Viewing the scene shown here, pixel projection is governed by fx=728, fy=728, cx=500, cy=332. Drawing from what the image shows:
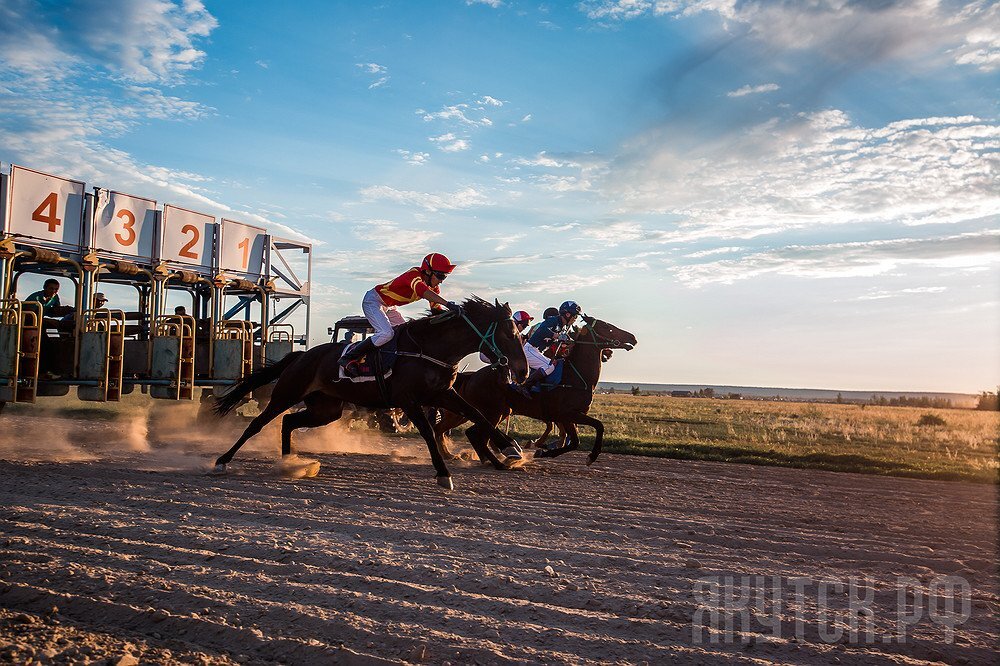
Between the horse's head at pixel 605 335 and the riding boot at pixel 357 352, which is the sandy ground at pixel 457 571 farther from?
the horse's head at pixel 605 335

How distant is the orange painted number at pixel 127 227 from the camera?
13.3m

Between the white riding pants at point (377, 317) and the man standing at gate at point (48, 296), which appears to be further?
the man standing at gate at point (48, 296)

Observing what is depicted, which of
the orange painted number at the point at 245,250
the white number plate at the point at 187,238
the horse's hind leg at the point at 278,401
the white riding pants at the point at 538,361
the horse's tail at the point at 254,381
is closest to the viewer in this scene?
the horse's hind leg at the point at 278,401

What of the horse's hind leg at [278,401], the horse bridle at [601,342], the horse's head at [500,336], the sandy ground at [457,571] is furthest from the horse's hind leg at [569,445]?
the horse's hind leg at [278,401]

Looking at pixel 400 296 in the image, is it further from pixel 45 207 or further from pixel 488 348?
pixel 45 207

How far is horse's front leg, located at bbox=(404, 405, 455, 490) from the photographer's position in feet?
27.5

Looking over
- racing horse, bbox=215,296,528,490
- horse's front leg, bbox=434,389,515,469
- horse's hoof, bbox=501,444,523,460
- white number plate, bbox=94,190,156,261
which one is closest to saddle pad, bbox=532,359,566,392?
horse's front leg, bbox=434,389,515,469

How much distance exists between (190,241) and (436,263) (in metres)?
7.99

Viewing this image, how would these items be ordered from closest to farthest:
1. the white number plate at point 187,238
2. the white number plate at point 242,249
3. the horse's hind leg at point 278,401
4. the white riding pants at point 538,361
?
1. the horse's hind leg at point 278,401
2. the white riding pants at point 538,361
3. the white number plate at point 187,238
4. the white number plate at point 242,249

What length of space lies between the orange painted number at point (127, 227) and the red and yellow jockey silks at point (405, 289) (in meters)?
6.72

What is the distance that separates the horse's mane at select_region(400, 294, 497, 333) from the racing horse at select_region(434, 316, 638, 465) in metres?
2.51

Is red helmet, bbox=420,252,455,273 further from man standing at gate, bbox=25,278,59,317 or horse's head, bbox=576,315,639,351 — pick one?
man standing at gate, bbox=25,278,59,317

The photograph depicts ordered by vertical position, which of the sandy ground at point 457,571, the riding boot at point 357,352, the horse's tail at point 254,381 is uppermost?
the riding boot at point 357,352

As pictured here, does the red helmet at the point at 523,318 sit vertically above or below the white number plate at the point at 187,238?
below
